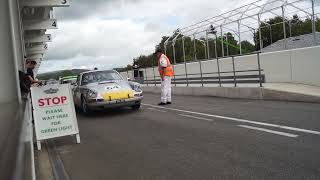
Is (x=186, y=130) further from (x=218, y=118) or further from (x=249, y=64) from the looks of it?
(x=249, y=64)

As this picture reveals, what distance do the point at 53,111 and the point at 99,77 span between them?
5920 mm

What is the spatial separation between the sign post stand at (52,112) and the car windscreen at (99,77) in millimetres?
5472

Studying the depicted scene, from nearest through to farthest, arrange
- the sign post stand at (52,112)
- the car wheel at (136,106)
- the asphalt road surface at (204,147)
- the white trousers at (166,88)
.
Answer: the asphalt road surface at (204,147) → the sign post stand at (52,112) → the car wheel at (136,106) → the white trousers at (166,88)

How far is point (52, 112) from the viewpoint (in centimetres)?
852

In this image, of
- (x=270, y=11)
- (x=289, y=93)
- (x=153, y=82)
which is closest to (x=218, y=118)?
(x=289, y=93)

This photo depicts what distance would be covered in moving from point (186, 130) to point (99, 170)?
315cm

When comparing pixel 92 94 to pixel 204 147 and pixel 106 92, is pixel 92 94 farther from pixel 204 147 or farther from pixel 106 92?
pixel 204 147

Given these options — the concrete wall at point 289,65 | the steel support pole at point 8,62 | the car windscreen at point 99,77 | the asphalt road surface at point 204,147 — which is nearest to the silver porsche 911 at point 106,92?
the car windscreen at point 99,77

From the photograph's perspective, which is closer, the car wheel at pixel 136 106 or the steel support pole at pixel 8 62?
the steel support pole at pixel 8 62

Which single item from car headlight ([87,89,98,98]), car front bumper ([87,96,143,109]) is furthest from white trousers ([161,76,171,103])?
car headlight ([87,89,98,98])

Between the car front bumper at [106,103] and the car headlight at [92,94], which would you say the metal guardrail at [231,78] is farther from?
the car headlight at [92,94]

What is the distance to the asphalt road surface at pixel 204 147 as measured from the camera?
17.6 ft

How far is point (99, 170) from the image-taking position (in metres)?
6.14

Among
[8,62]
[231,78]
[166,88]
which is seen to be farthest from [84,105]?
[231,78]
